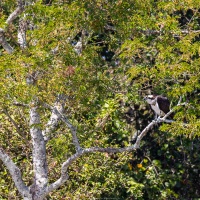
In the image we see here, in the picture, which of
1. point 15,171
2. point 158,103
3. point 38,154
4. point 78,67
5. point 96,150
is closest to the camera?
point 78,67

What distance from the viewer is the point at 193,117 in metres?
4.45

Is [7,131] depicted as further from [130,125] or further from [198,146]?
[198,146]

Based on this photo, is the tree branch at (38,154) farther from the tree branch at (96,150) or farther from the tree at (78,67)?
the tree branch at (96,150)

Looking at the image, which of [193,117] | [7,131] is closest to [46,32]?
[193,117]

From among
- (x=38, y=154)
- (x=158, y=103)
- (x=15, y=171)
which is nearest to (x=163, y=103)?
(x=158, y=103)

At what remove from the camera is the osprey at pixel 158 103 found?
5328 millimetres

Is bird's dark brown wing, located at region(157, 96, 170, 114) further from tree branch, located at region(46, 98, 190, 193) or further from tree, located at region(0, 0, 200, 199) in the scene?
tree branch, located at region(46, 98, 190, 193)

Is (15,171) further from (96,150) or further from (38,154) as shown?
(96,150)

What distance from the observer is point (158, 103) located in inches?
215

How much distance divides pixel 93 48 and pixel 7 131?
1.86 metres

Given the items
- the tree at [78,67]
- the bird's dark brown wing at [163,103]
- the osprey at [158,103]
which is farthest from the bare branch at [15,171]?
the bird's dark brown wing at [163,103]

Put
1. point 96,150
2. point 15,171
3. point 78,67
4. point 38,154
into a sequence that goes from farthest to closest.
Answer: point 38,154, point 15,171, point 96,150, point 78,67

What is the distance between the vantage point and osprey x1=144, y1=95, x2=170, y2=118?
5328mm

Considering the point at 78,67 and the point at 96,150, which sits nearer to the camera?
the point at 78,67
